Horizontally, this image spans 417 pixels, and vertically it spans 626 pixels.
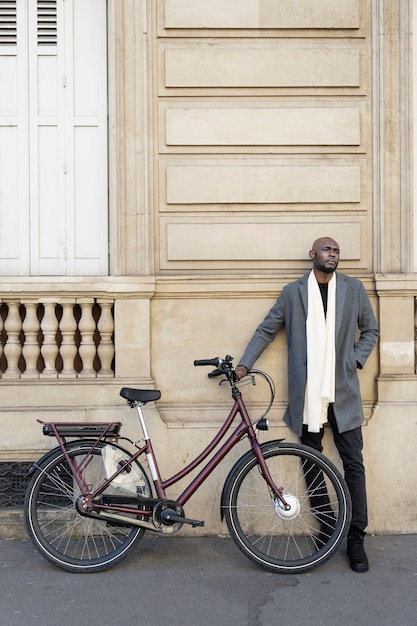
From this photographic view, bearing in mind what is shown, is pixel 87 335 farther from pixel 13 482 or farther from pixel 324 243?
pixel 324 243

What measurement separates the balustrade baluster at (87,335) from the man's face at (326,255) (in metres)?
1.72

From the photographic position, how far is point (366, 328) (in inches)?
207

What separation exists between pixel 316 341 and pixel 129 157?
6.59 ft

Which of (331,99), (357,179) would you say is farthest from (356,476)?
(331,99)

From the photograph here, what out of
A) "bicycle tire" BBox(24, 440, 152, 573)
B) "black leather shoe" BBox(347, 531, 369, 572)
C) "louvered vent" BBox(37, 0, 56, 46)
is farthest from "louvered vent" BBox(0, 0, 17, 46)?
"black leather shoe" BBox(347, 531, 369, 572)

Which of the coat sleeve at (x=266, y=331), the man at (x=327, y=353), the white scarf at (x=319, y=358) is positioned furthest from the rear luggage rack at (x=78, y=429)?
the white scarf at (x=319, y=358)

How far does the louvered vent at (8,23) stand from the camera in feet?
19.1

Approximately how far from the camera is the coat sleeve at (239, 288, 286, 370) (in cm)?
531

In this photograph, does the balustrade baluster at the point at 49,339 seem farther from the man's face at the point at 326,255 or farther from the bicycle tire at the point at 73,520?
the man's face at the point at 326,255

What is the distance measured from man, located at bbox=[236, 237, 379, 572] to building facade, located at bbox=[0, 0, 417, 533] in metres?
0.30

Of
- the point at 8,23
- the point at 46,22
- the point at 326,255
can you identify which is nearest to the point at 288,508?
the point at 326,255

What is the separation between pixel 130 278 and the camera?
5480 millimetres

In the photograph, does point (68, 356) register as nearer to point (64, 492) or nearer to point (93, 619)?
point (64, 492)

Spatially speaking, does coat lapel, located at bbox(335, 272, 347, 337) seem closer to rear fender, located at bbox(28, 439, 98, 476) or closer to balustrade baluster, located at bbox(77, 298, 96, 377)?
balustrade baluster, located at bbox(77, 298, 96, 377)
